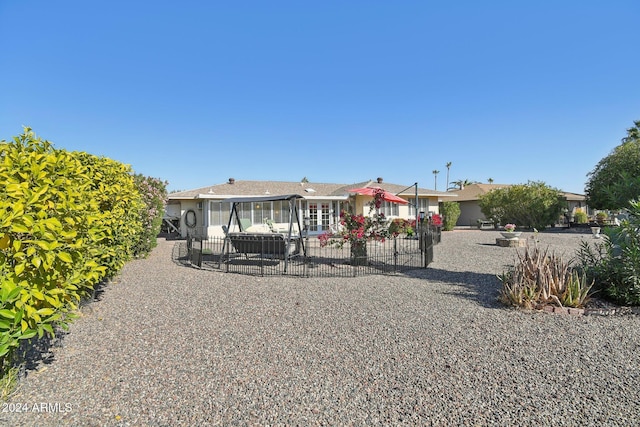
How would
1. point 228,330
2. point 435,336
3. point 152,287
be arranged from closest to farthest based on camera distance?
point 435,336, point 228,330, point 152,287

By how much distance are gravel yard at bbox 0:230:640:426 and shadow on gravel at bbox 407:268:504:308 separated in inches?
7.0

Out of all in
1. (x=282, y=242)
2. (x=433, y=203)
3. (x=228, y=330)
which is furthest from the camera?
(x=433, y=203)

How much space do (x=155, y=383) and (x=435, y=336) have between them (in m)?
3.49

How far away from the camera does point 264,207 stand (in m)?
20.3

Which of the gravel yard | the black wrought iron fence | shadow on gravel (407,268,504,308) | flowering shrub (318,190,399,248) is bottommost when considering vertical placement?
the gravel yard

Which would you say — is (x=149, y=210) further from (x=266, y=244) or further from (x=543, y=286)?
(x=543, y=286)

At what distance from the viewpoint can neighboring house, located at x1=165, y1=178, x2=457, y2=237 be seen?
19422 millimetres

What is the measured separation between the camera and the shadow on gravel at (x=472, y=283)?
6.18m

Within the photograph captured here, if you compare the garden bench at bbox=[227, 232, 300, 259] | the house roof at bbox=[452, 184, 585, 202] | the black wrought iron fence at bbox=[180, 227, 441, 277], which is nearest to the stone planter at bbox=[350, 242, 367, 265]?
the black wrought iron fence at bbox=[180, 227, 441, 277]

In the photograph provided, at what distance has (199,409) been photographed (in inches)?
107

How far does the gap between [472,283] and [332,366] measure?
5.48 m

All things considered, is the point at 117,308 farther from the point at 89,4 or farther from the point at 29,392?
the point at 89,4

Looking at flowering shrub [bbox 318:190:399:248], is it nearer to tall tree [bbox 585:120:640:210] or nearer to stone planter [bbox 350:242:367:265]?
stone planter [bbox 350:242:367:265]

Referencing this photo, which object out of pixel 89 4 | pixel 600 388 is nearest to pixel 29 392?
pixel 600 388
